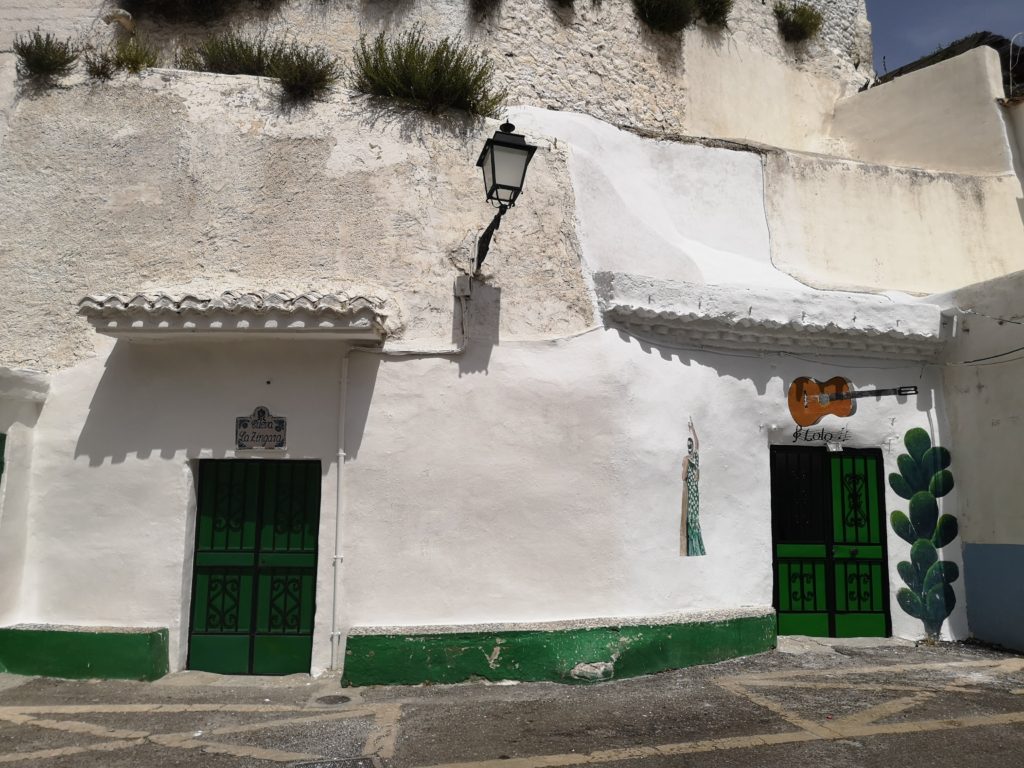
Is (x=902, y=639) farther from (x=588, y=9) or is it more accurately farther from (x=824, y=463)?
(x=588, y=9)

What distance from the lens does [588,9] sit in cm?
1078

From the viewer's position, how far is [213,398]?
20.9 feet

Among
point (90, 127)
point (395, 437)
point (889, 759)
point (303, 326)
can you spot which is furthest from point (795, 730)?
point (90, 127)

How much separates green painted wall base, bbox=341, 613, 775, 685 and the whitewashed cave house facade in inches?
1.0

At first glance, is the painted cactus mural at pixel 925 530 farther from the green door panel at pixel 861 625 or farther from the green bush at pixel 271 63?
the green bush at pixel 271 63

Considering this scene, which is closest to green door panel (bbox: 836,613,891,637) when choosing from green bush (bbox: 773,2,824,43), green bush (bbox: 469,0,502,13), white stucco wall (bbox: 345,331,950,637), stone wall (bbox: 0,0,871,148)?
white stucco wall (bbox: 345,331,950,637)

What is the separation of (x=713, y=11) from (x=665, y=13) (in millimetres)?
1054

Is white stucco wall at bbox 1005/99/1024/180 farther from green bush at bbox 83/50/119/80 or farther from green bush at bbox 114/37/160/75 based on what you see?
green bush at bbox 83/50/119/80

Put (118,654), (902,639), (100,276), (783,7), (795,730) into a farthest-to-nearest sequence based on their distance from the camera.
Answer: (783,7) → (902,639) → (100,276) → (118,654) → (795,730)

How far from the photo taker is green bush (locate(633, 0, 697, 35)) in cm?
1094

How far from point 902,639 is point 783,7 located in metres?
9.83

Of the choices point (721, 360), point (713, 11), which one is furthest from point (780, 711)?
point (713, 11)

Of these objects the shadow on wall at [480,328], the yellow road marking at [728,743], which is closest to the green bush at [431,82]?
the shadow on wall at [480,328]

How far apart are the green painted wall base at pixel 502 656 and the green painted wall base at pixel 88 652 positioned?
1.57 m
